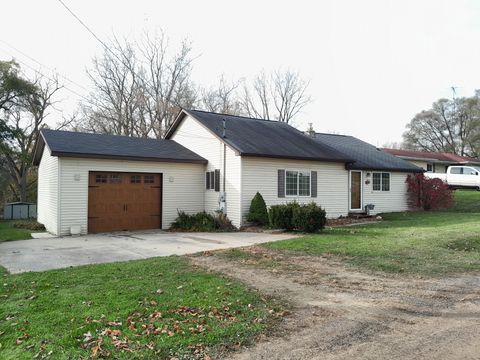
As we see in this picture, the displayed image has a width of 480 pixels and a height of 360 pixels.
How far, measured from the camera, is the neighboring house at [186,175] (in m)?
14.4

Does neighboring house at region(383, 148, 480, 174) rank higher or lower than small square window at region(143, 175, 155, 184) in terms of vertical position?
higher

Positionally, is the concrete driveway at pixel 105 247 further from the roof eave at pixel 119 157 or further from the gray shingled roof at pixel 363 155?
the gray shingled roof at pixel 363 155

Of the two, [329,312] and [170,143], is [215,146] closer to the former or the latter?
[170,143]

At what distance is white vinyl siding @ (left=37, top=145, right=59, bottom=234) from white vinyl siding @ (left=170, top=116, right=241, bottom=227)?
5.67m

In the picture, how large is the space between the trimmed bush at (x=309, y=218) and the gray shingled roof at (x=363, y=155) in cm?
625

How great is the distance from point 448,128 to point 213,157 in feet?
150

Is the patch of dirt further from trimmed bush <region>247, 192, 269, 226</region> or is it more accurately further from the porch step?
the porch step

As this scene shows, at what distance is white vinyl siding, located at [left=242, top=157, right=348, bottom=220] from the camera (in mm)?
15500

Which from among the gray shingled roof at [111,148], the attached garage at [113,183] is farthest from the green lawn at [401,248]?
the gray shingled roof at [111,148]

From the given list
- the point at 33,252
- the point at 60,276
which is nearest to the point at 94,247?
the point at 33,252

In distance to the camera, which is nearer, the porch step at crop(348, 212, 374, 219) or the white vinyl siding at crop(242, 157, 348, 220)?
the white vinyl siding at crop(242, 157, 348, 220)

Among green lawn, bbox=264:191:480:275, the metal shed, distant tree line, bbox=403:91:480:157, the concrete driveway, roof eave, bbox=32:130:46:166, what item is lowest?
the concrete driveway

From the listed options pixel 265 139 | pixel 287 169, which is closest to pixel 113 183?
pixel 265 139

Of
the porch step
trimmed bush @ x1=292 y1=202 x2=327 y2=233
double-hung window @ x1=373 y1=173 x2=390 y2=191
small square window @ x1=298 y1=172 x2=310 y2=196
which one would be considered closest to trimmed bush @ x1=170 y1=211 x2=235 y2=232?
trimmed bush @ x1=292 y1=202 x2=327 y2=233
